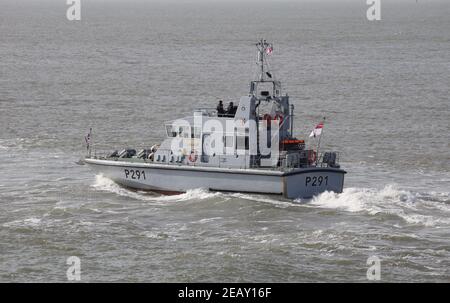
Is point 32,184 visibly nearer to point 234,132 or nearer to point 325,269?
point 234,132

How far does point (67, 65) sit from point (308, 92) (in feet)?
125

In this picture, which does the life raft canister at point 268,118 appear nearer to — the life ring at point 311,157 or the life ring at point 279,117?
the life ring at point 279,117

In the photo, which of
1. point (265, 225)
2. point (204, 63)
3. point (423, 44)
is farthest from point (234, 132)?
point (423, 44)

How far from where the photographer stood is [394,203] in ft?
150

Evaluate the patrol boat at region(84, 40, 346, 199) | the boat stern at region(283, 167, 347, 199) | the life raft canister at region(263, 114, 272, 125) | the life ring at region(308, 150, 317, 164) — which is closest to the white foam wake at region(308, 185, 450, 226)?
the boat stern at region(283, 167, 347, 199)

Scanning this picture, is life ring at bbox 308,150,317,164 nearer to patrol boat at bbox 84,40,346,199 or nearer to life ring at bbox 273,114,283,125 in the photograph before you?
patrol boat at bbox 84,40,346,199

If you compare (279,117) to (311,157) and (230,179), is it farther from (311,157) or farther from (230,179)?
(230,179)

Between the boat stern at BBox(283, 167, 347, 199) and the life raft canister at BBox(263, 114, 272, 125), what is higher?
the life raft canister at BBox(263, 114, 272, 125)

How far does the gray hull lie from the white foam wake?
0.71 metres

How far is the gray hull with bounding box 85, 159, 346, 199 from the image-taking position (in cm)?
4603

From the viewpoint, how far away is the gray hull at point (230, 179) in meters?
46.0

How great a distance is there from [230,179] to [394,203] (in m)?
7.33

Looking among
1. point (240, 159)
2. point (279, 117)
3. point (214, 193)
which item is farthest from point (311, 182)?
point (214, 193)
